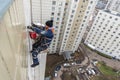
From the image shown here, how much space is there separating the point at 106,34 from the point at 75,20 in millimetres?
5063

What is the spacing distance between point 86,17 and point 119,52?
22.4ft

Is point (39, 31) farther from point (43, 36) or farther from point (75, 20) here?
point (75, 20)

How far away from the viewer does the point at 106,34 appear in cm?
1484

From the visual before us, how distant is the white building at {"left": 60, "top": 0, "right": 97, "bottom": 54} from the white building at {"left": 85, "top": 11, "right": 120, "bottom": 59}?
286cm

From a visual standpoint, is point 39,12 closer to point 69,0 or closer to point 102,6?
point 69,0

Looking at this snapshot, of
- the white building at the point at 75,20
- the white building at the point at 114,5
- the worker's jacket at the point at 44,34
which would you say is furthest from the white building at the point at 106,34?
the worker's jacket at the point at 44,34

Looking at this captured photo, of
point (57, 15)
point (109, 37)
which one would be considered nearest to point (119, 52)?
point (109, 37)

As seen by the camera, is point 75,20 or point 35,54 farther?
point 75,20

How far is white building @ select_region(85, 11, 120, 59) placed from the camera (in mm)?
13898

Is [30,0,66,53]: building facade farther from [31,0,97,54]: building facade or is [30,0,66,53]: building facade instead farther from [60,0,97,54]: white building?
[60,0,97,54]: white building

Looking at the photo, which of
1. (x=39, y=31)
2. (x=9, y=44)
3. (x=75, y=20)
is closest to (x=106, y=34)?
(x=75, y=20)

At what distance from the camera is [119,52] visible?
15648mm

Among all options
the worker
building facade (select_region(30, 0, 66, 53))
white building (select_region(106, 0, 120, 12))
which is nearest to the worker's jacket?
the worker

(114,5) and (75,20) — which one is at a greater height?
(114,5)
